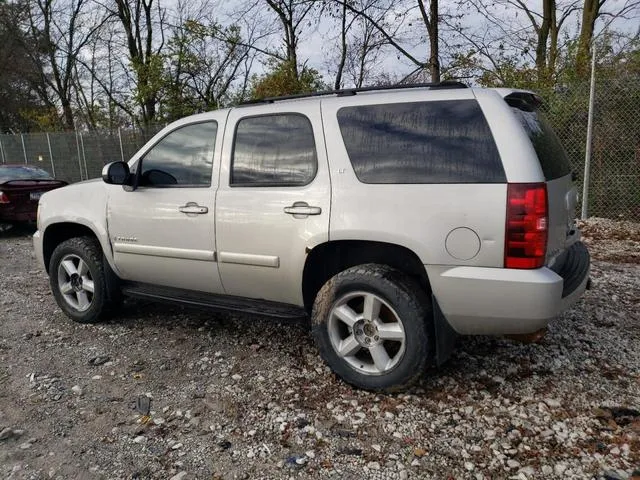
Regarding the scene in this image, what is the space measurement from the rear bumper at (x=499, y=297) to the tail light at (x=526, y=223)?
0.09m

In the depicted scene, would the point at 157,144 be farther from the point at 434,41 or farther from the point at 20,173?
the point at 434,41

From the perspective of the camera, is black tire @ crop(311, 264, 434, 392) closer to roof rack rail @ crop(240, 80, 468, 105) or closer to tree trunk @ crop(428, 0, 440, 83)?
roof rack rail @ crop(240, 80, 468, 105)

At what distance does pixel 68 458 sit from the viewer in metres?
2.49

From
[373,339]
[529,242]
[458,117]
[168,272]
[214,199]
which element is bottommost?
[373,339]

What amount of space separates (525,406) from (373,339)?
0.97m

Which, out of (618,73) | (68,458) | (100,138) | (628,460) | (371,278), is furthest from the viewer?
(100,138)

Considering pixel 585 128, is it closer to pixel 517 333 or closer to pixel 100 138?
pixel 517 333

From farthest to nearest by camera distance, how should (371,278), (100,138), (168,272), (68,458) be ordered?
(100,138)
(168,272)
(371,278)
(68,458)

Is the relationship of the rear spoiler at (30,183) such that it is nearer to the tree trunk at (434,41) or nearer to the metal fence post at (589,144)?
the tree trunk at (434,41)

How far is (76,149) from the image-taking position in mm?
14805

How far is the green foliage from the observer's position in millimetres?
14352

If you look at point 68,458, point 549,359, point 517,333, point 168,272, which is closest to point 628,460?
point 517,333

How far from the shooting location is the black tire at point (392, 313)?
2.82 metres

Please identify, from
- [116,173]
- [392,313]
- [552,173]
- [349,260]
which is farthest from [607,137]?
[116,173]
